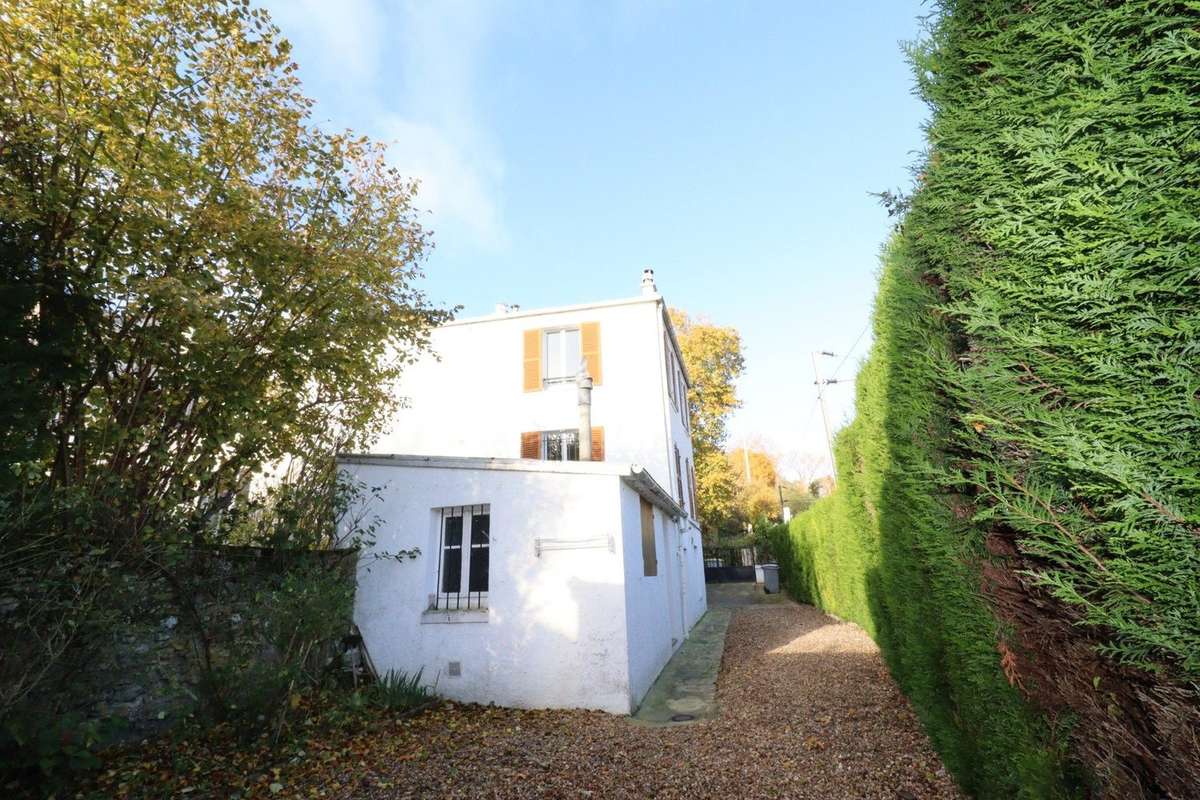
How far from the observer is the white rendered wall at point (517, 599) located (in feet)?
20.7

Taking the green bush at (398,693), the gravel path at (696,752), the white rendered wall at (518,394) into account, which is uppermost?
the white rendered wall at (518,394)

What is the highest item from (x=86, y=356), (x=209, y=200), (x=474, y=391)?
(x=474, y=391)

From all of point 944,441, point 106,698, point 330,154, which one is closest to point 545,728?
point 106,698

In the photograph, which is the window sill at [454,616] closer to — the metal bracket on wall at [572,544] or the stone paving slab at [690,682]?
the metal bracket on wall at [572,544]

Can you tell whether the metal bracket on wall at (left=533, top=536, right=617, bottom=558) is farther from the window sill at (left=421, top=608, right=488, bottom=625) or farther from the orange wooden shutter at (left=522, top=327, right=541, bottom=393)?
the orange wooden shutter at (left=522, top=327, right=541, bottom=393)

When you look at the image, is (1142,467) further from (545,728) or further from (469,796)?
(545,728)

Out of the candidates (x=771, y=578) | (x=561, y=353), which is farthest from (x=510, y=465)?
(x=771, y=578)

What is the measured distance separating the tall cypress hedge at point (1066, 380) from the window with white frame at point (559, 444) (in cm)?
1005

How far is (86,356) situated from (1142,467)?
6420mm

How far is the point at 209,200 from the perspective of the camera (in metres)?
4.71

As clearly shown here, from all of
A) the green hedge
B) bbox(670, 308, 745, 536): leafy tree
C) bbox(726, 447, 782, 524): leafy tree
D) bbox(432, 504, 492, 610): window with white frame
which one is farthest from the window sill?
bbox(726, 447, 782, 524): leafy tree

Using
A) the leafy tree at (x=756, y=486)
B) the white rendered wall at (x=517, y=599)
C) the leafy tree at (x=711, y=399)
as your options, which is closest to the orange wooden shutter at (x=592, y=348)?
the white rendered wall at (x=517, y=599)

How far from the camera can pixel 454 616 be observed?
21.8ft

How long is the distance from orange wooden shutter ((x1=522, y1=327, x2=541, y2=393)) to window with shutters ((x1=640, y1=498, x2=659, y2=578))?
5.27m
